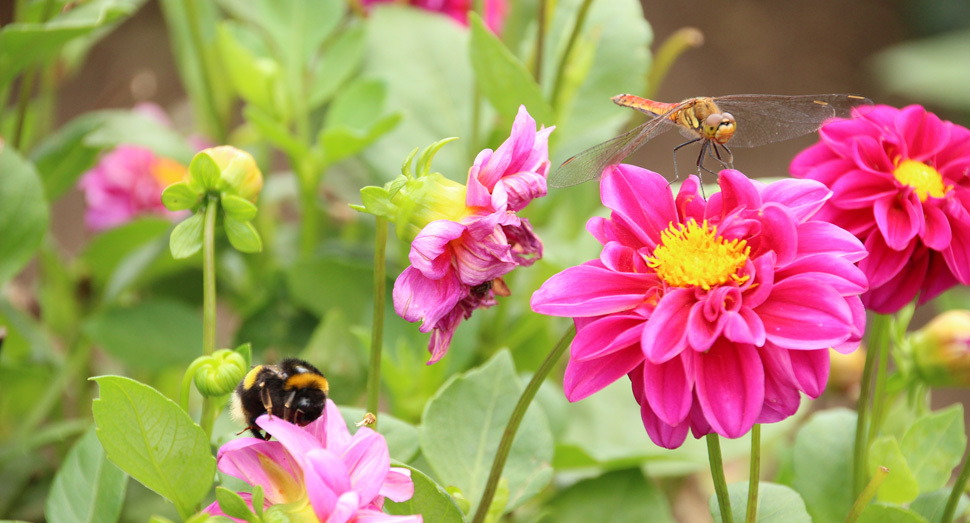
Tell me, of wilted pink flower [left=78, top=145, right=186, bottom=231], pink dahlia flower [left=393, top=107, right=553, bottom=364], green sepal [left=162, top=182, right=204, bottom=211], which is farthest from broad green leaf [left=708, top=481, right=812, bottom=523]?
wilted pink flower [left=78, top=145, right=186, bottom=231]

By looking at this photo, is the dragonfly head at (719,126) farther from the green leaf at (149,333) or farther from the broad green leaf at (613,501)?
the green leaf at (149,333)

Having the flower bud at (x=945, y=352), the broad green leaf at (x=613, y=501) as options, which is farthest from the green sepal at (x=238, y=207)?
the flower bud at (x=945, y=352)

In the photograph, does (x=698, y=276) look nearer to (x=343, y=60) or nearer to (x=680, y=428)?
(x=680, y=428)

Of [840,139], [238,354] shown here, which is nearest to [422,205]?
[238,354]

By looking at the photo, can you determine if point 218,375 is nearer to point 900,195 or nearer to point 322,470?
point 322,470

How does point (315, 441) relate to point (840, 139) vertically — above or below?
below

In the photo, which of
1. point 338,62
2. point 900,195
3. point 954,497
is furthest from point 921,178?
point 338,62

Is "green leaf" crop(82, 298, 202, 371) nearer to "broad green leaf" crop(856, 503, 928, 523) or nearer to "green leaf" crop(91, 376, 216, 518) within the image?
"green leaf" crop(91, 376, 216, 518)
